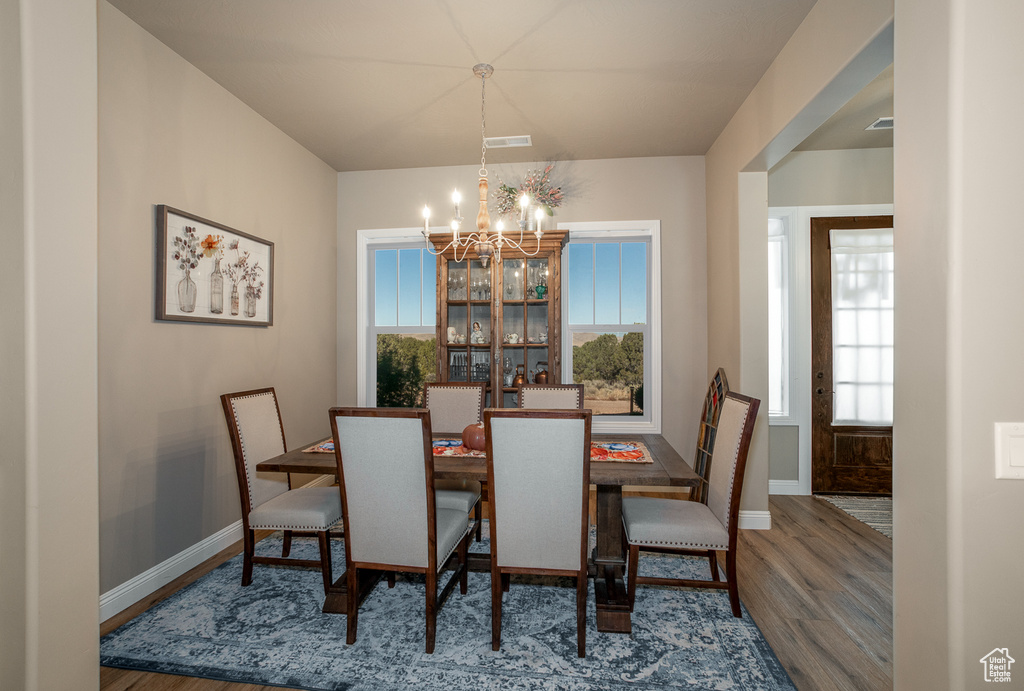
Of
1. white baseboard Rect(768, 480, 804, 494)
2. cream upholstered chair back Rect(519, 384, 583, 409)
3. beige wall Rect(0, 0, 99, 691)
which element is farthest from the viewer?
white baseboard Rect(768, 480, 804, 494)

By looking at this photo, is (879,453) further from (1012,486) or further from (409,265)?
(409,265)

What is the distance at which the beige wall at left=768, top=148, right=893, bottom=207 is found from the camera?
12.9ft

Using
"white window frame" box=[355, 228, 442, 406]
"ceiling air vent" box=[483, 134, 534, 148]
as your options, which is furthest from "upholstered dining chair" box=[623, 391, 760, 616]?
"white window frame" box=[355, 228, 442, 406]

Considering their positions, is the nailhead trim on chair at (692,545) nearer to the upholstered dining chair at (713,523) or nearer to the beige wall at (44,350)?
the upholstered dining chair at (713,523)

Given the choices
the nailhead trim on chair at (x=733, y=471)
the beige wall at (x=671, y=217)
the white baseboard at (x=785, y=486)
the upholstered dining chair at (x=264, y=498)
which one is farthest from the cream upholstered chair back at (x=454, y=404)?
the white baseboard at (x=785, y=486)

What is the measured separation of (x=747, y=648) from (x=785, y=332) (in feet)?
9.25

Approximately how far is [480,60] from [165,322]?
225cm

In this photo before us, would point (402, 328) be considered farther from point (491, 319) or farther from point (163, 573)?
point (163, 573)

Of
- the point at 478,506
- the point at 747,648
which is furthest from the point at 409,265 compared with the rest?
the point at 747,648

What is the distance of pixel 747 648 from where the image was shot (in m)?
1.99

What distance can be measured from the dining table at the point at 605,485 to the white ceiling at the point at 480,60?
2157 mm

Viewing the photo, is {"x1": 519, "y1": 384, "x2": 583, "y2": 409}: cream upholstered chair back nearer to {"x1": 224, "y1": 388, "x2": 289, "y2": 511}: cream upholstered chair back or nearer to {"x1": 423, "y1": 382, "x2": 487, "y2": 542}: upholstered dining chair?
{"x1": 423, "y1": 382, "x2": 487, "y2": 542}: upholstered dining chair

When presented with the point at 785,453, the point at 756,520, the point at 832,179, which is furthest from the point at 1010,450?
the point at 832,179

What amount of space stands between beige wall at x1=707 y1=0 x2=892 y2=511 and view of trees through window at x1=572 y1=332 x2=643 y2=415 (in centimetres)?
66
